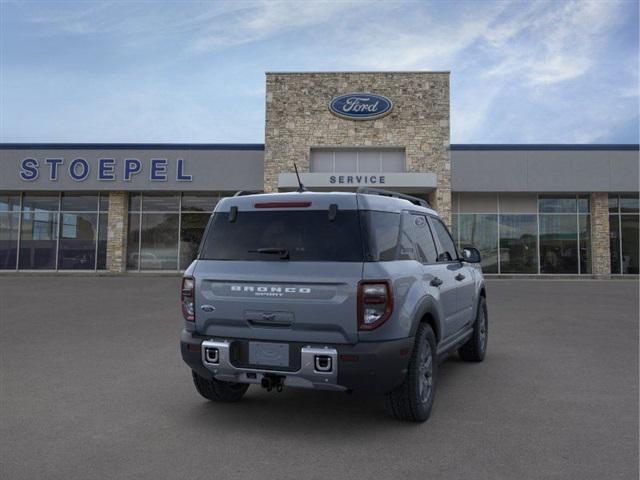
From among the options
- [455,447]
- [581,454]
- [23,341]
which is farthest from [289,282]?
[23,341]

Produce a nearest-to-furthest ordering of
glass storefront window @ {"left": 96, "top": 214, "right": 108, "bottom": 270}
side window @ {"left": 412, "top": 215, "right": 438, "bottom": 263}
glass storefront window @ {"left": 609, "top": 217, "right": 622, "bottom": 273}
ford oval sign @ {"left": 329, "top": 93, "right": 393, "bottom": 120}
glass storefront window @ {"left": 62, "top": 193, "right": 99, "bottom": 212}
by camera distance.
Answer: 1. side window @ {"left": 412, "top": 215, "right": 438, "bottom": 263}
2. ford oval sign @ {"left": 329, "top": 93, "right": 393, "bottom": 120}
3. glass storefront window @ {"left": 609, "top": 217, "right": 622, "bottom": 273}
4. glass storefront window @ {"left": 96, "top": 214, "right": 108, "bottom": 270}
5. glass storefront window @ {"left": 62, "top": 193, "right": 99, "bottom": 212}

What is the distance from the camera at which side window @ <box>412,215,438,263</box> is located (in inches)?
200

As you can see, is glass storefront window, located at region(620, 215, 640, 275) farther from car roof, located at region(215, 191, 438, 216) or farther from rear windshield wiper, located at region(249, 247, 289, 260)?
rear windshield wiper, located at region(249, 247, 289, 260)

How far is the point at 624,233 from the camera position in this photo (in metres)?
23.7

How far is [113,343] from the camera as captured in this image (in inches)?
323

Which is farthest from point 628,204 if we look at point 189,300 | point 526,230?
point 189,300

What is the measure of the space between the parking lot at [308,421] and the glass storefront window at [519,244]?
15682mm

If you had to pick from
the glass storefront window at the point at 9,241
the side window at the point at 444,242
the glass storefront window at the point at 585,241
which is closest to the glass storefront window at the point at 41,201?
the glass storefront window at the point at 9,241

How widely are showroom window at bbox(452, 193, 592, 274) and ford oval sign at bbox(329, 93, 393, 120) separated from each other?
5.10 m

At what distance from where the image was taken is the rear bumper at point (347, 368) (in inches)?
157

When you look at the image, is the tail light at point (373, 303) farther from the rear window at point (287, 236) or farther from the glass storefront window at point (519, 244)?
the glass storefront window at point (519, 244)

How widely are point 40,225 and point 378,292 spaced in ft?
79.9

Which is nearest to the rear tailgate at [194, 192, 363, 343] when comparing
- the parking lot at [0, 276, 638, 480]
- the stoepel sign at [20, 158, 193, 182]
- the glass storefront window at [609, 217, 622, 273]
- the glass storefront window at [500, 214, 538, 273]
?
the parking lot at [0, 276, 638, 480]

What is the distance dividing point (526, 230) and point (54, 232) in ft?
69.2
